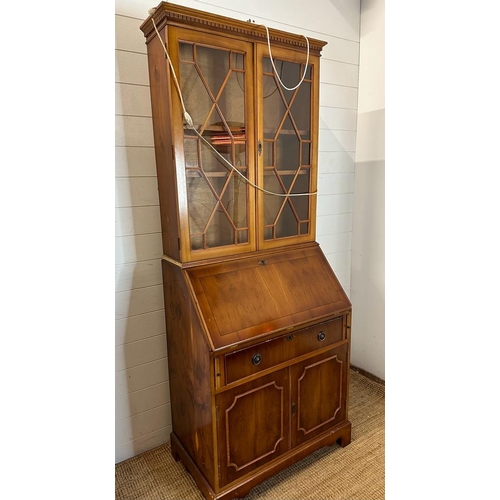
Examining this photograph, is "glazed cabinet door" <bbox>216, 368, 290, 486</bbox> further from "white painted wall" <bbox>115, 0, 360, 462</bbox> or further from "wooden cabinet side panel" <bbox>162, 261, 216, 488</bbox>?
"white painted wall" <bbox>115, 0, 360, 462</bbox>

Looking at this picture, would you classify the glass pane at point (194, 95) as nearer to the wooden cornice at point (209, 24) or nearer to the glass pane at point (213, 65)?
the glass pane at point (213, 65)

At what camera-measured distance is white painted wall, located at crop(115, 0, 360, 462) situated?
5.47 feet

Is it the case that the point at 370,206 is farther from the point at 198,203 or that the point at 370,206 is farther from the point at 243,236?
the point at 198,203

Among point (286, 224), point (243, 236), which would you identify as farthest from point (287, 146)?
point (243, 236)

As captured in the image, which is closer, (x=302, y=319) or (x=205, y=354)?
(x=205, y=354)

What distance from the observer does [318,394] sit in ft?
5.89

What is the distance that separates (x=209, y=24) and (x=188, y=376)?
1444 mm

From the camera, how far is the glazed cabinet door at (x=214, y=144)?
58.1 inches

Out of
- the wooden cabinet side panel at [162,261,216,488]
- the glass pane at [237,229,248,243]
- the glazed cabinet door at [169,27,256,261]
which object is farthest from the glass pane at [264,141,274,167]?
the wooden cabinet side panel at [162,261,216,488]
